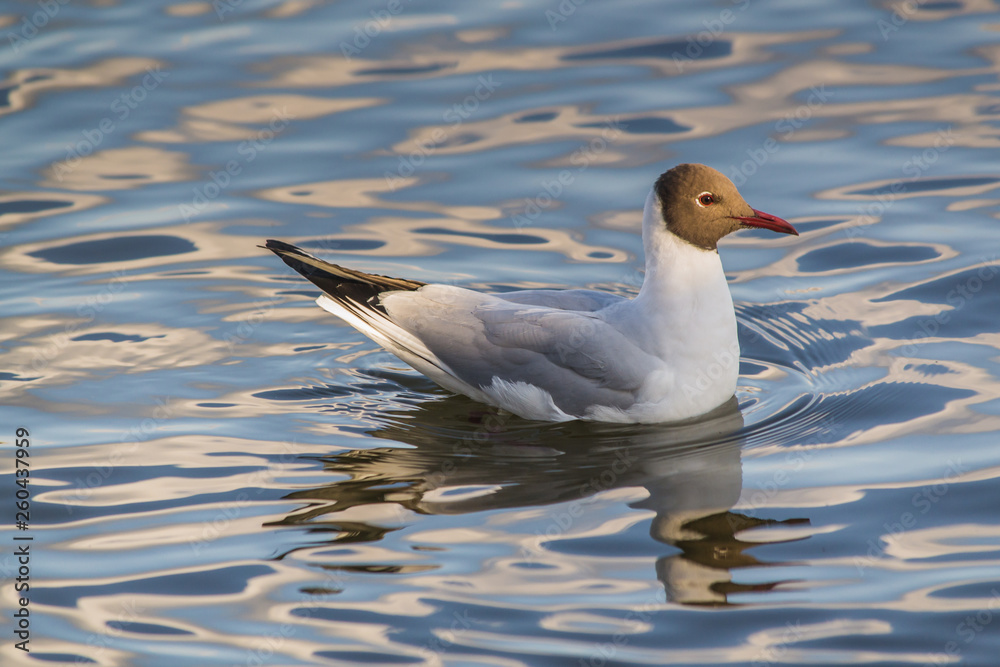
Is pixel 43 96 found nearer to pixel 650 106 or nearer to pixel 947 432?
pixel 650 106

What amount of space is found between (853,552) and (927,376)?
6.59 feet

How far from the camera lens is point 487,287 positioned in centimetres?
891

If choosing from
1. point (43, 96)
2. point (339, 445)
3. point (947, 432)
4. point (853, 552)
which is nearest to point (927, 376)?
point (947, 432)

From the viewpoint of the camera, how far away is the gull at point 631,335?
23.5 ft
